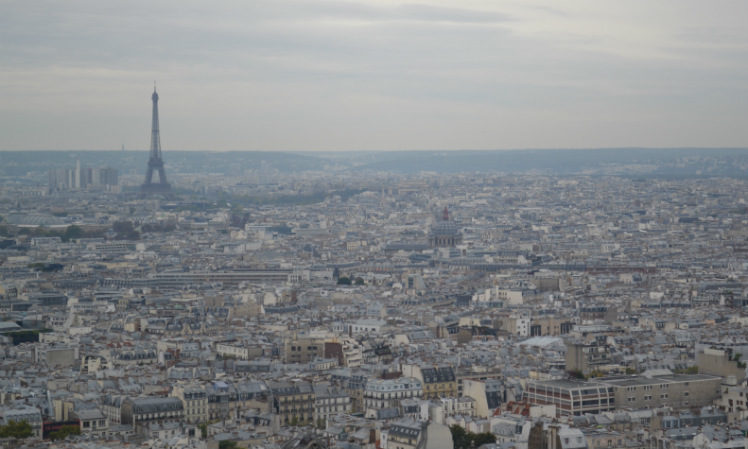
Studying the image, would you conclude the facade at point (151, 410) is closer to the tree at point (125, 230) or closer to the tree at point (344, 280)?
the tree at point (344, 280)

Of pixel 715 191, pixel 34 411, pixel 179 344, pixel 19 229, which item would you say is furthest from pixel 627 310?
pixel 715 191

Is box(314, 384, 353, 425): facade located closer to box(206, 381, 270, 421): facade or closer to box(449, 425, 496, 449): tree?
box(206, 381, 270, 421): facade

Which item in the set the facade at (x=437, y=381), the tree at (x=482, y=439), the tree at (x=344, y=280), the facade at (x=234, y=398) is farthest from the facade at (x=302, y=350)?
the tree at (x=344, y=280)

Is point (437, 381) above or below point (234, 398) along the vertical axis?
above

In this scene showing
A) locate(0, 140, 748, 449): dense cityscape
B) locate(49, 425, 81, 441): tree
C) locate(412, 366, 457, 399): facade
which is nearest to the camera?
locate(49, 425, 81, 441): tree

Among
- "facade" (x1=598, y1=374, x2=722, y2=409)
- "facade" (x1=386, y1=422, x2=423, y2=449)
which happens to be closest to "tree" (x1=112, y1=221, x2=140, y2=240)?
"facade" (x1=598, y1=374, x2=722, y2=409)

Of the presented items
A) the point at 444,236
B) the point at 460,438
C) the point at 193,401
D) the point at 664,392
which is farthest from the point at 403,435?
the point at 444,236

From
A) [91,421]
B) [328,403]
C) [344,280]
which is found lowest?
[344,280]

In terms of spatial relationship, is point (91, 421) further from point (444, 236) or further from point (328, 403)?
point (444, 236)

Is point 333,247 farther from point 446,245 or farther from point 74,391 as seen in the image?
point 74,391
